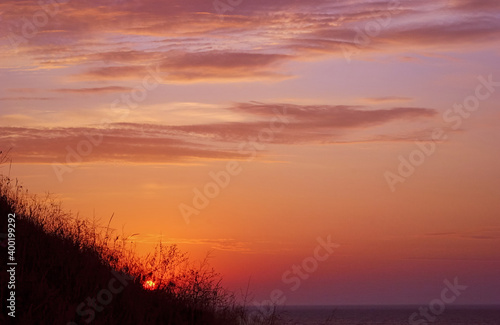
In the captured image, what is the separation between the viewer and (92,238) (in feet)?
41.4

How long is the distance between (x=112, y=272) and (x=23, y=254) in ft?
5.37

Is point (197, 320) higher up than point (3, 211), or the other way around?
point (3, 211)

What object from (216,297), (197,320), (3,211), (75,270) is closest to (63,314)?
(75,270)

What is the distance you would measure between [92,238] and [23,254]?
2305 mm

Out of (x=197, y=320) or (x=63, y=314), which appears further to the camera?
(x=197, y=320)

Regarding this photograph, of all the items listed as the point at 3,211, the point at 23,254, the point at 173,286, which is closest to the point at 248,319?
the point at 173,286

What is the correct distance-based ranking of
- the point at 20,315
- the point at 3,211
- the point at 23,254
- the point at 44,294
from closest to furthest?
the point at 20,315, the point at 44,294, the point at 23,254, the point at 3,211

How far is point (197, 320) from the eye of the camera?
1101 centimetres

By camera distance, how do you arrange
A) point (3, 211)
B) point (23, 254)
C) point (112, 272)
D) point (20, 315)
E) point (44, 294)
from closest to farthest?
1. point (20, 315)
2. point (44, 294)
3. point (23, 254)
4. point (112, 272)
5. point (3, 211)

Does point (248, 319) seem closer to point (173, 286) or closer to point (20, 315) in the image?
point (173, 286)

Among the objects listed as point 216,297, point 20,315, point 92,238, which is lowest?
point 20,315

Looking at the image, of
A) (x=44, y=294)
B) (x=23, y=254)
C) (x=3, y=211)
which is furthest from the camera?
Result: (x=3, y=211)

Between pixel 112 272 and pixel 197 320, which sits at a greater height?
pixel 112 272

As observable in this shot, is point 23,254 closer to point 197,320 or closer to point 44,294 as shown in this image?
point 44,294
